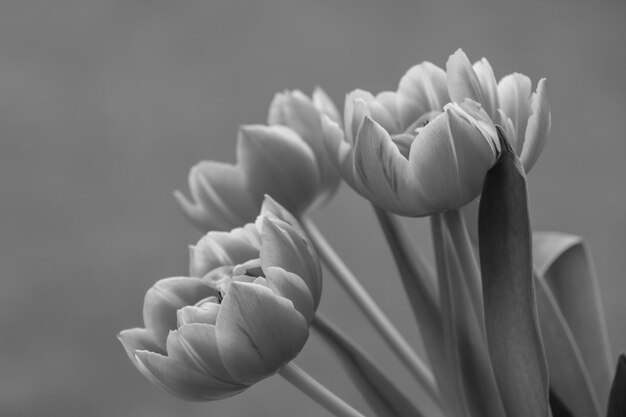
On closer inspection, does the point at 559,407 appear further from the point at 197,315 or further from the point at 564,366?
the point at 197,315

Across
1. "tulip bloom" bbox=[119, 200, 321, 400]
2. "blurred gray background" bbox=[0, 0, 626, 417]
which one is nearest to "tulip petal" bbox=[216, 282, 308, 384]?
"tulip bloom" bbox=[119, 200, 321, 400]

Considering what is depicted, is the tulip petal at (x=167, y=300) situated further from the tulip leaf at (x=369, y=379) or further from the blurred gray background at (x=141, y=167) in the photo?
the blurred gray background at (x=141, y=167)

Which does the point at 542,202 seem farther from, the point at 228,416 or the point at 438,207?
the point at 438,207

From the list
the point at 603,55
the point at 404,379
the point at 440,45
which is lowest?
the point at 404,379

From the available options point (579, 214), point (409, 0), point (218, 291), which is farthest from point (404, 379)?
point (218, 291)

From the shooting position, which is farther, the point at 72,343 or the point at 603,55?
the point at 603,55

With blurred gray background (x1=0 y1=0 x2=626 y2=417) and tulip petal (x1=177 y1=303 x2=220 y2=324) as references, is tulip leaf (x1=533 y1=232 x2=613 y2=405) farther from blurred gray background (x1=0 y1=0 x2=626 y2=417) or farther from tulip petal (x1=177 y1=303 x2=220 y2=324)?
blurred gray background (x1=0 y1=0 x2=626 y2=417)
